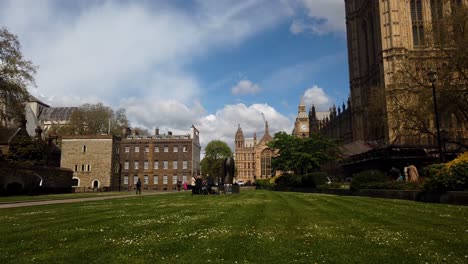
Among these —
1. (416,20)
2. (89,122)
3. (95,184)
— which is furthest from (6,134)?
(416,20)

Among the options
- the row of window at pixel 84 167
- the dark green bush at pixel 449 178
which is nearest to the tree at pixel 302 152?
the dark green bush at pixel 449 178

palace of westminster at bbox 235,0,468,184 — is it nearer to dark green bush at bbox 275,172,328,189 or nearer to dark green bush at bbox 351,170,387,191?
dark green bush at bbox 275,172,328,189

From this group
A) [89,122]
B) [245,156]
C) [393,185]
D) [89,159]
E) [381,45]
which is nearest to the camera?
[393,185]

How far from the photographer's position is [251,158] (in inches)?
6265

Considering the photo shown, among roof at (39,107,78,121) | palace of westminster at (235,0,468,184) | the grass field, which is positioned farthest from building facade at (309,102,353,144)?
roof at (39,107,78,121)

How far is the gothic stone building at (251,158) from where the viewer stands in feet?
484

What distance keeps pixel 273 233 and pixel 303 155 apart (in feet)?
129

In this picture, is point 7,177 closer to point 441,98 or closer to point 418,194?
point 418,194

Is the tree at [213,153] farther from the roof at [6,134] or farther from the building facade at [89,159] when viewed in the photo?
the roof at [6,134]

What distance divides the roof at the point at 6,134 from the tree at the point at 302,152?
121 feet

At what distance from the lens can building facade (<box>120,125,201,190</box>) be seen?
6906 cm

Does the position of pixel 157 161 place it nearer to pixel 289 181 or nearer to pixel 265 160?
pixel 289 181

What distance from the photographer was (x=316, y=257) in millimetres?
5621

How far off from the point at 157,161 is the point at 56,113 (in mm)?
67993
